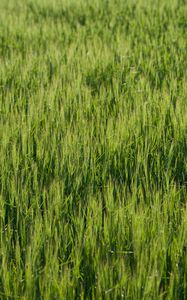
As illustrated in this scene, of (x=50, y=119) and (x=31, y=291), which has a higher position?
(x=50, y=119)

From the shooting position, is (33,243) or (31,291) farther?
(33,243)

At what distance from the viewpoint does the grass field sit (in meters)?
1.27

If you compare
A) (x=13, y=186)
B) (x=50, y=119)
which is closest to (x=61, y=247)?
(x=13, y=186)

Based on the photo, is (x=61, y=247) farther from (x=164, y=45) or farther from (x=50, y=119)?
(x=164, y=45)

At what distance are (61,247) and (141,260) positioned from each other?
0.28m

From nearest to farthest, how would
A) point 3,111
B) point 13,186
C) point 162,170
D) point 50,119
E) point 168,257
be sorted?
point 168,257
point 13,186
point 162,170
point 50,119
point 3,111

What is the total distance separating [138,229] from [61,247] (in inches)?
8.3

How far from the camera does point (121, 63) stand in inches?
126

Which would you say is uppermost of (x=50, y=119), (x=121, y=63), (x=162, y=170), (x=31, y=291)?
(x=121, y=63)

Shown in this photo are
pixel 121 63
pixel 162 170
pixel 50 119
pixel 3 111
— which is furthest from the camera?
pixel 121 63

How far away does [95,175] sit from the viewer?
1824mm

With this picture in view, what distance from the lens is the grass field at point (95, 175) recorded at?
49.8 inches

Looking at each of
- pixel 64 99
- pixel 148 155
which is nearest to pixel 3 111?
pixel 64 99

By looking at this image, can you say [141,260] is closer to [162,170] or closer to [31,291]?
[31,291]
